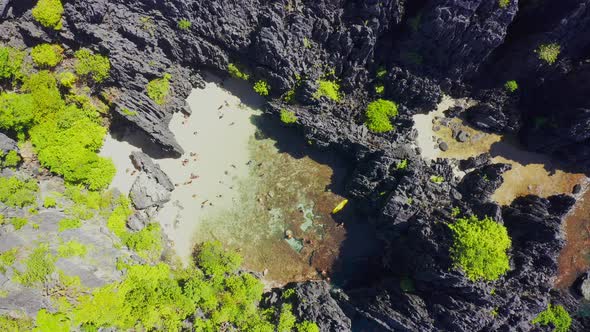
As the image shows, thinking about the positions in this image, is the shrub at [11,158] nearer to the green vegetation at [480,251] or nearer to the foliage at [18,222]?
the foliage at [18,222]

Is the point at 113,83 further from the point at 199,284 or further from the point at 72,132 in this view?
the point at 199,284

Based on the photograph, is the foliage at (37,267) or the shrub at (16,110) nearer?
the foliage at (37,267)

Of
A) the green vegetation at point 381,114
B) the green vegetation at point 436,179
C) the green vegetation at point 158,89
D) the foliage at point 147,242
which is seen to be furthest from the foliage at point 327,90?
the foliage at point 147,242

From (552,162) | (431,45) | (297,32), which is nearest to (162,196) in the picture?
(297,32)

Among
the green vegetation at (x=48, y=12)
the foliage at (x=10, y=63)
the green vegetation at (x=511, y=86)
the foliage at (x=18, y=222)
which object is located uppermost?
the green vegetation at (x=511, y=86)

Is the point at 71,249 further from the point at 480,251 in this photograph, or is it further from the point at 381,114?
the point at 480,251

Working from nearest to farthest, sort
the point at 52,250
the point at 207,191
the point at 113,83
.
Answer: the point at 52,250, the point at 113,83, the point at 207,191

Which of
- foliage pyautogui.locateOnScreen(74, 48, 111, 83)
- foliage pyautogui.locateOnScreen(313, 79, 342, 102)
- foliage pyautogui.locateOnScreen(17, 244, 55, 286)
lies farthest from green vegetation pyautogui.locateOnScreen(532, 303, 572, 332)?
foliage pyautogui.locateOnScreen(74, 48, 111, 83)
